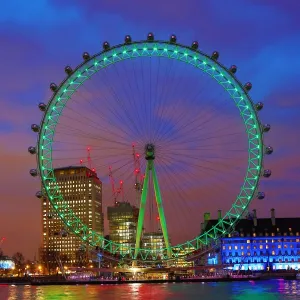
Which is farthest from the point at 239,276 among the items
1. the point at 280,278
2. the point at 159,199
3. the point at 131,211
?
the point at 131,211

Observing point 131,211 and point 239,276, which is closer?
point 239,276

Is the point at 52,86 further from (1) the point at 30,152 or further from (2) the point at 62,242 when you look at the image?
(2) the point at 62,242

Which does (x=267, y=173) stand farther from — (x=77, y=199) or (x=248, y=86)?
(x=77, y=199)

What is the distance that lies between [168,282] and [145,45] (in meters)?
31.8

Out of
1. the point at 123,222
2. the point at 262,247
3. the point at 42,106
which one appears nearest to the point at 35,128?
the point at 42,106

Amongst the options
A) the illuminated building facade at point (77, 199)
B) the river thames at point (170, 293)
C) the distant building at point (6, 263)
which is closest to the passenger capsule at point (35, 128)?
the river thames at point (170, 293)

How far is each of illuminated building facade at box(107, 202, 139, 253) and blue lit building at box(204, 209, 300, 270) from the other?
214ft

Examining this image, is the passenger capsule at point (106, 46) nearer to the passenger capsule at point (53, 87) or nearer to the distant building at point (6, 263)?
the passenger capsule at point (53, 87)

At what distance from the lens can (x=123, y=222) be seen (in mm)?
178125

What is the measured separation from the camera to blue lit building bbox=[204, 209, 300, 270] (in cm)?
11231

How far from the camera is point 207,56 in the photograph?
54.5 m

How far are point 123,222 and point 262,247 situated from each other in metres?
69.8

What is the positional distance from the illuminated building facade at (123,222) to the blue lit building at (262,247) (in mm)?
65290

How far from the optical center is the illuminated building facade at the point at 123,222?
178250 millimetres
